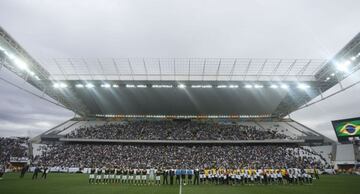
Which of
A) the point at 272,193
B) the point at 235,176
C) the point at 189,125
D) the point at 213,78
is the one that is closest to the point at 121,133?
the point at 189,125

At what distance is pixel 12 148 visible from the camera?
154 ft

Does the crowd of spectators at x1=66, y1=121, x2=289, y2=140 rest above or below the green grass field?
above

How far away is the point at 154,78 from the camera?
115 ft

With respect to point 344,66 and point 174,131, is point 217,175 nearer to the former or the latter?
point 344,66

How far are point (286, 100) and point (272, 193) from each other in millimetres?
31507

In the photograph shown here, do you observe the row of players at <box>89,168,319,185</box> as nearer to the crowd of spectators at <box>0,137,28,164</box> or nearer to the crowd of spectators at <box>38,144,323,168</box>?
the crowd of spectators at <box>38,144,323,168</box>

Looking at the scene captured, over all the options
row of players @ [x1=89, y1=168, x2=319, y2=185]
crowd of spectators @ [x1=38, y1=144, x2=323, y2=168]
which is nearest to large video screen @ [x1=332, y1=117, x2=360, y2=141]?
crowd of spectators @ [x1=38, y1=144, x2=323, y2=168]

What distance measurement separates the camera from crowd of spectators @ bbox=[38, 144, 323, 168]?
38.9 meters

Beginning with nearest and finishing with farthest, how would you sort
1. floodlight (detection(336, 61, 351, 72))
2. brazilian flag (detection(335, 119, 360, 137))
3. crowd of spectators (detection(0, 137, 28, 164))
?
floodlight (detection(336, 61, 351, 72))
brazilian flag (detection(335, 119, 360, 137))
crowd of spectators (detection(0, 137, 28, 164))

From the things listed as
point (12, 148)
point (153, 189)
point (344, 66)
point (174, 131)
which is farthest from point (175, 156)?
point (12, 148)

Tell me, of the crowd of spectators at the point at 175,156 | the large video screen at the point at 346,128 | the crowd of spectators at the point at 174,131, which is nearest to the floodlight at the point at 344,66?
the large video screen at the point at 346,128

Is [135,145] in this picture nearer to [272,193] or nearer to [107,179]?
[107,179]

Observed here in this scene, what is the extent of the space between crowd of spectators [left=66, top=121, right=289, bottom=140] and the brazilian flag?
10184 millimetres

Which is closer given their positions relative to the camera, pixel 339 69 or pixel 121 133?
pixel 339 69
